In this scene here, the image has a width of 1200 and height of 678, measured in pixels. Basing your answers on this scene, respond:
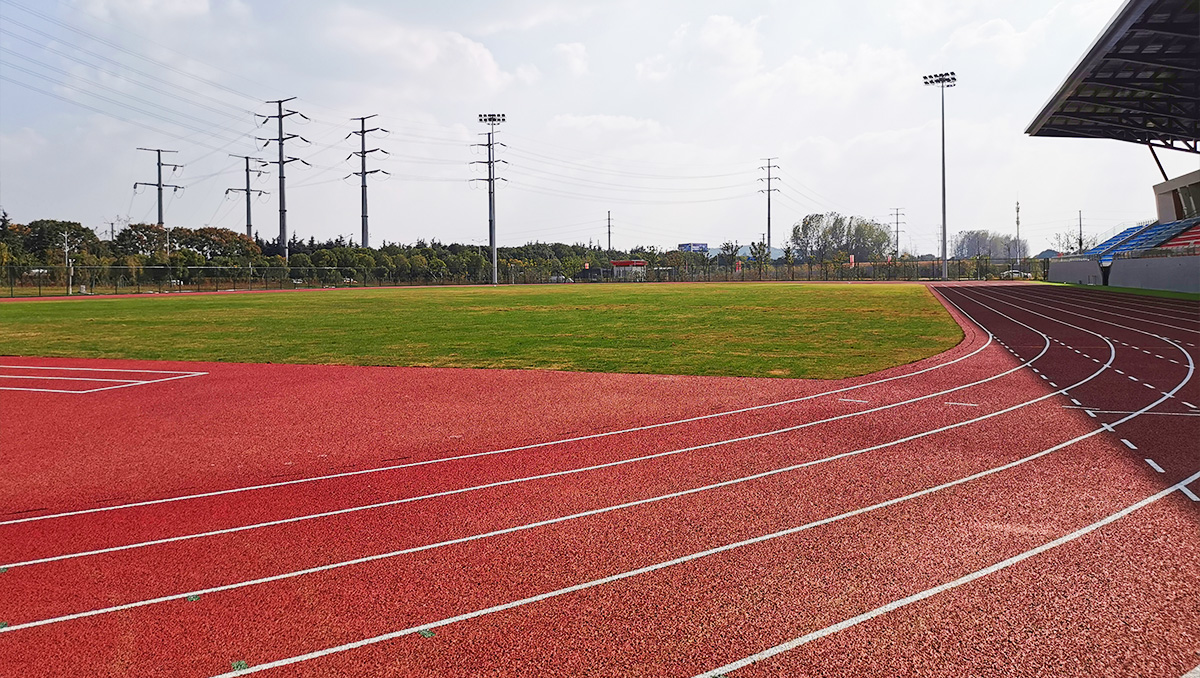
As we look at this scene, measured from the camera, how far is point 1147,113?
3719 centimetres

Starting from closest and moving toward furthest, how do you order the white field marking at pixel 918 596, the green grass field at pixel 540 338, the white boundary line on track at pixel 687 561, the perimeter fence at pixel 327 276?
the white field marking at pixel 918 596 → the white boundary line on track at pixel 687 561 → the green grass field at pixel 540 338 → the perimeter fence at pixel 327 276

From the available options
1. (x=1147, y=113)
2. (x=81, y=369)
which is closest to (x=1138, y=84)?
(x=1147, y=113)

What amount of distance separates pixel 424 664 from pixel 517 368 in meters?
9.79

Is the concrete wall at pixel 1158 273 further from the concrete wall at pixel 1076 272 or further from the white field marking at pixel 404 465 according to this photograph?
the white field marking at pixel 404 465

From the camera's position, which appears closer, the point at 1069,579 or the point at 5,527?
the point at 1069,579

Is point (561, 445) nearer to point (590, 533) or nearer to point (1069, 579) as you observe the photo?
point (590, 533)

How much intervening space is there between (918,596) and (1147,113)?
1687 inches

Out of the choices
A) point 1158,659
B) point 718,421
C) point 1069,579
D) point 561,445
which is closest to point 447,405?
point 561,445

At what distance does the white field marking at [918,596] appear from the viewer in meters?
3.63

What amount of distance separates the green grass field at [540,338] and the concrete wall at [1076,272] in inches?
1045

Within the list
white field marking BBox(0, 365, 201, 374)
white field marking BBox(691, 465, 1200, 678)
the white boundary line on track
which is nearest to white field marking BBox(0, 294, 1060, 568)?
the white boundary line on track

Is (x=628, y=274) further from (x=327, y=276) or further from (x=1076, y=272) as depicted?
(x=1076, y=272)

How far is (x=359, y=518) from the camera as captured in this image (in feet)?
18.8

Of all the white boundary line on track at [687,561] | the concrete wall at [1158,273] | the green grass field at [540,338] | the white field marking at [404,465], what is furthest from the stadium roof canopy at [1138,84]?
the white boundary line on track at [687,561]
